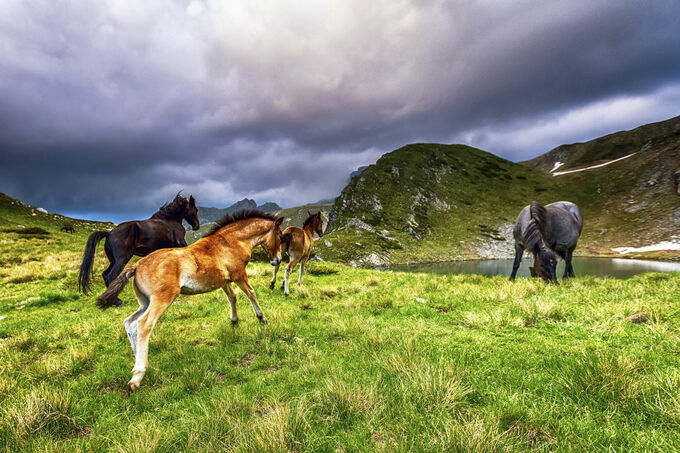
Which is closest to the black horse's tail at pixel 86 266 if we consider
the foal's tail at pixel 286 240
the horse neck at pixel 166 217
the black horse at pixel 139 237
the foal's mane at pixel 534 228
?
the black horse at pixel 139 237

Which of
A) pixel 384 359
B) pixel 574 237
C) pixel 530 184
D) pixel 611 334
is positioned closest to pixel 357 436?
pixel 384 359

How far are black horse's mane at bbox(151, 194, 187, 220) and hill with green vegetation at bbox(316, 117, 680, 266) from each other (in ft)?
174

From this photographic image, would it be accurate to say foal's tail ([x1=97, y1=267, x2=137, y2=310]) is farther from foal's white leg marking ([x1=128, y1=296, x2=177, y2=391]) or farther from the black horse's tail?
the black horse's tail

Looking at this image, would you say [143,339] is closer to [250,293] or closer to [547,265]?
[250,293]

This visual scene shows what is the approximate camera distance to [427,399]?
118 inches

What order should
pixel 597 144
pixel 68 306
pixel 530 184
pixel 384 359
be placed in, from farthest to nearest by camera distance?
1. pixel 597 144
2. pixel 530 184
3. pixel 68 306
4. pixel 384 359

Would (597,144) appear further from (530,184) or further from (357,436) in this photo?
(357,436)

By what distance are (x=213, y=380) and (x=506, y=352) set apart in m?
4.92

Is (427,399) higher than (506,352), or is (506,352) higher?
(427,399)

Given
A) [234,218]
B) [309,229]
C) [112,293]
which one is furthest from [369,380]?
[309,229]

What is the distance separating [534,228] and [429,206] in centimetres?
9967

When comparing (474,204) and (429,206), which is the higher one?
(429,206)

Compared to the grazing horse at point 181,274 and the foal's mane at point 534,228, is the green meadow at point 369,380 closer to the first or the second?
the grazing horse at point 181,274

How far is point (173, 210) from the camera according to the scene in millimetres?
12141
